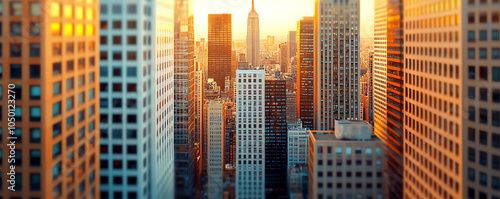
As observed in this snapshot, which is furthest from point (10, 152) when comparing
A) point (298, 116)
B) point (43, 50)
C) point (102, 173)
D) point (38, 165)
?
point (298, 116)

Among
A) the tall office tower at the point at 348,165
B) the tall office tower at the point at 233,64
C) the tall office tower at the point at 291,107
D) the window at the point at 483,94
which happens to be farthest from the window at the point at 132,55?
the tall office tower at the point at 291,107

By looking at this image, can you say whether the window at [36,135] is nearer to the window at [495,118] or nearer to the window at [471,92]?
the window at [471,92]

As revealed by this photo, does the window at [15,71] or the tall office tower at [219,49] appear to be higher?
the tall office tower at [219,49]

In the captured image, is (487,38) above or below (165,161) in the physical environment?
above

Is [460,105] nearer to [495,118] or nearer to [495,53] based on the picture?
[495,118]

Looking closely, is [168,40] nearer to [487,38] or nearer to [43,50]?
[43,50]

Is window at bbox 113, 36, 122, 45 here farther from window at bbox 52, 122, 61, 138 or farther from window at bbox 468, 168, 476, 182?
window at bbox 468, 168, 476, 182

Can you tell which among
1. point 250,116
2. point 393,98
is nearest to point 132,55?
point 393,98

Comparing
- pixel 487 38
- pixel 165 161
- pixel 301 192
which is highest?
pixel 487 38
